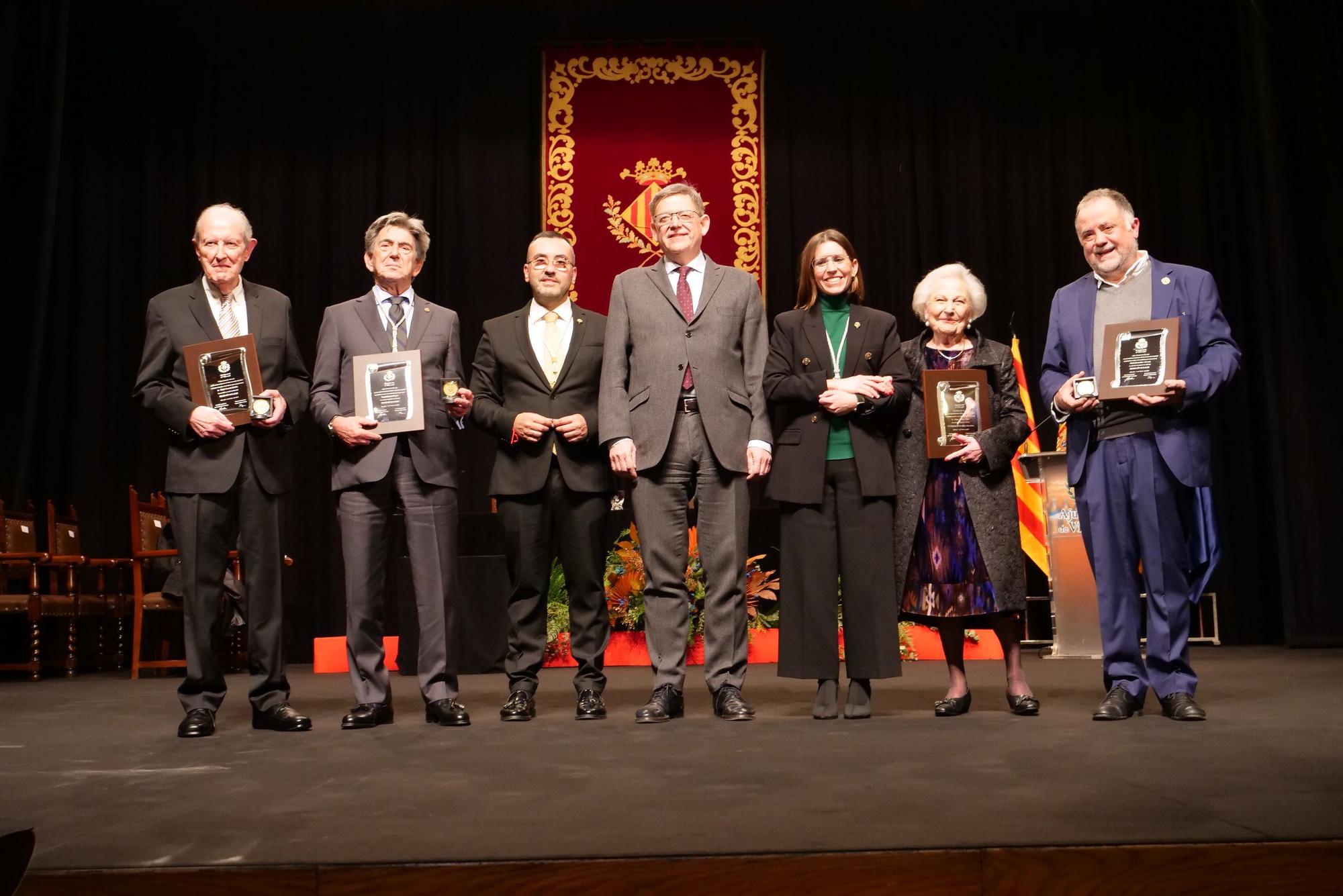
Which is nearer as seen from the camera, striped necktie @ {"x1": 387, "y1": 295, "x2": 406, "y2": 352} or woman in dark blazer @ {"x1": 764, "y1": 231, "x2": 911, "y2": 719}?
woman in dark blazer @ {"x1": 764, "y1": 231, "x2": 911, "y2": 719}

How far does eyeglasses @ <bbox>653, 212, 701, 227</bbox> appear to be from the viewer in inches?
145

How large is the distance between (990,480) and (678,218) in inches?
50.1

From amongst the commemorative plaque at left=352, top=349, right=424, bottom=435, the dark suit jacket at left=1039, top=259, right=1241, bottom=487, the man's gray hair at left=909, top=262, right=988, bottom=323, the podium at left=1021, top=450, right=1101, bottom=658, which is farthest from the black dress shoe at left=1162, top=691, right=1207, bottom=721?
the podium at left=1021, top=450, right=1101, bottom=658

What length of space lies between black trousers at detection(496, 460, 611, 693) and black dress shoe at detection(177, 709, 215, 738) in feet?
2.91

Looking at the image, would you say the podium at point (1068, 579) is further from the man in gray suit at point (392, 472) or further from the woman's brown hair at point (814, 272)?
the man in gray suit at point (392, 472)

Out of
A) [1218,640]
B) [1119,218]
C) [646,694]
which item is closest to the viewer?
[1119,218]

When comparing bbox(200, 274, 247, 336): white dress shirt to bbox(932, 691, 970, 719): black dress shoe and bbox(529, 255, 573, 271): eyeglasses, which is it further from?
bbox(932, 691, 970, 719): black dress shoe

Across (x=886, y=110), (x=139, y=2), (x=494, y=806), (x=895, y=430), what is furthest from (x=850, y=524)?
(x=139, y=2)

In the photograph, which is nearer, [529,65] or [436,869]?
[436,869]

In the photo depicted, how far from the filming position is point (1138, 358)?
3.40 metres

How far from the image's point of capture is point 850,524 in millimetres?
3600

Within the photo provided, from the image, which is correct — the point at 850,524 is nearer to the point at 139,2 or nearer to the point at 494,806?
the point at 494,806

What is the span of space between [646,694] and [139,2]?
6.23 m

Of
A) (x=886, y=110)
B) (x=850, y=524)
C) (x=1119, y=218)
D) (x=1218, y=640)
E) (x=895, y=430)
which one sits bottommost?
(x=1218, y=640)
